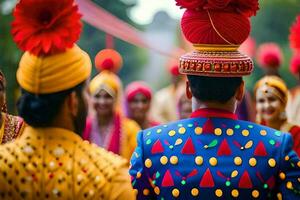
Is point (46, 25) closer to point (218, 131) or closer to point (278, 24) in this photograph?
point (218, 131)

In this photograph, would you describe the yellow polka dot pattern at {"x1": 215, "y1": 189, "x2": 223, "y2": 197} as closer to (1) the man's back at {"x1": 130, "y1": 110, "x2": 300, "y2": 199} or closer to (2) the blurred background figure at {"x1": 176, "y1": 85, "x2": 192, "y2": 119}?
(1) the man's back at {"x1": 130, "y1": 110, "x2": 300, "y2": 199}

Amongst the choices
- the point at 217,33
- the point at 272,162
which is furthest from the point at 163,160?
the point at 217,33

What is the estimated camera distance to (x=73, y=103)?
4059 mm

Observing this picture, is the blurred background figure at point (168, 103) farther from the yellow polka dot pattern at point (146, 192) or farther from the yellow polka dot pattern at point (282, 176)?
the yellow polka dot pattern at point (282, 176)

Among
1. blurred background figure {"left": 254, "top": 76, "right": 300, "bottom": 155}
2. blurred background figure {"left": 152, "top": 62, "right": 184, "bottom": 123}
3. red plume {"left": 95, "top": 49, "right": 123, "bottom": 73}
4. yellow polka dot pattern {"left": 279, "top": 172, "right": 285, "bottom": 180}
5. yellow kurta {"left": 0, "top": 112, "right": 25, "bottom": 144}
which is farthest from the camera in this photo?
blurred background figure {"left": 152, "top": 62, "right": 184, "bottom": 123}

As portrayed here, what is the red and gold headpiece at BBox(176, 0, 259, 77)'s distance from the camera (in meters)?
4.66

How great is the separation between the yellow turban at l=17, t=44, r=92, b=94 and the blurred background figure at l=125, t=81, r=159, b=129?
6377 millimetres

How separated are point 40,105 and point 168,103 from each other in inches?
351

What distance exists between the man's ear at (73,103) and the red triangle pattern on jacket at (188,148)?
0.78 meters

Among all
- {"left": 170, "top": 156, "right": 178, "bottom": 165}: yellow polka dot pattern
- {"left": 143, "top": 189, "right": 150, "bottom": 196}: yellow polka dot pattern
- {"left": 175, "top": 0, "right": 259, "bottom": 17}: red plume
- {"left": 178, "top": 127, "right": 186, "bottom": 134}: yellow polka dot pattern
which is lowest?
{"left": 143, "top": 189, "right": 150, "bottom": 196}: yellow polka dot pattern

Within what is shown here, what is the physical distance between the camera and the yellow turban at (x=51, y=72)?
13.1 ft

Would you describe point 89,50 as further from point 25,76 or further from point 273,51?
point 25,76

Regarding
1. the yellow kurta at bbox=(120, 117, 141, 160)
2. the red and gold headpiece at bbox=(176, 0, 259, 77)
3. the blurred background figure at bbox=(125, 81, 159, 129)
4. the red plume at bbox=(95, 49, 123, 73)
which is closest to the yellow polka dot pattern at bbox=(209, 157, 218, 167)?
the red and gold headpiece at bbox=(176, 0, 259, 77)

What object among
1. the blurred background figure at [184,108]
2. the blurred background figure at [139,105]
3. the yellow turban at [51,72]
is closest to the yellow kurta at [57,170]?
the yellow turban at [51,72]
